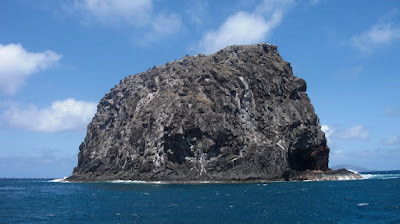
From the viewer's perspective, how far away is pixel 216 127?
307ft

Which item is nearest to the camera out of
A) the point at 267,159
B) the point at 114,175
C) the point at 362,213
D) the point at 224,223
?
the point at 224,223

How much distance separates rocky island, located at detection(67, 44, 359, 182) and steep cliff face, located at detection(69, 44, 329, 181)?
264 millimetres

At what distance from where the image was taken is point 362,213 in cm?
3875

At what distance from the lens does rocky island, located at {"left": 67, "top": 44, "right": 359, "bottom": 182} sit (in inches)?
3632

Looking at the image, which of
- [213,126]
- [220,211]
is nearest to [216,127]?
[213,126]

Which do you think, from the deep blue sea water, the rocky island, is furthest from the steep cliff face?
the deep blue sea water

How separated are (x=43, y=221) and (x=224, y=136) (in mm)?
61811

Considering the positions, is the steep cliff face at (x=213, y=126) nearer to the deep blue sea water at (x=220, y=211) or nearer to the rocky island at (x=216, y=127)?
the rocky island at (x=216, y=127)

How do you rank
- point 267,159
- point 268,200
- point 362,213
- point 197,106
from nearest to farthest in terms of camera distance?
1. point 362,213
2. point 268,200
3. point 267,159
4. point 197,106

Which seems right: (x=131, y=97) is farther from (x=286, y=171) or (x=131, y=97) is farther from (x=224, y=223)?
(x=224, y=223)

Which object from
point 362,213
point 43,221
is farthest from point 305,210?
point 43,221

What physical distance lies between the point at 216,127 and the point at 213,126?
867mm

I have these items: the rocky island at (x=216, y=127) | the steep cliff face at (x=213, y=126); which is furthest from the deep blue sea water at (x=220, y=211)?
the steep cliff face at (x=213, y=126)

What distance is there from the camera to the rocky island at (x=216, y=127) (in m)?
92.2
